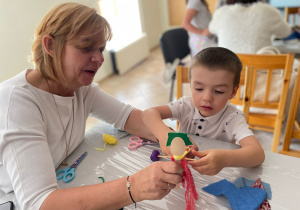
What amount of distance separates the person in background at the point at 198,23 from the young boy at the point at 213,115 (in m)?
1.64

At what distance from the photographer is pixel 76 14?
89 centimetres

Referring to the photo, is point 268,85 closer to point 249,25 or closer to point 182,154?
point 249,25

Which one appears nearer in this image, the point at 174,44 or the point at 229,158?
the point at 229,158

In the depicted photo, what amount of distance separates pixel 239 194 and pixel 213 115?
1.28ft

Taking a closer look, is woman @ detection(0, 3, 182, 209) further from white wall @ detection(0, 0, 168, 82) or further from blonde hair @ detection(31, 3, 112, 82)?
white wall @ detection(0, 0, 168, 82)

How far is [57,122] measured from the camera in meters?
1.00

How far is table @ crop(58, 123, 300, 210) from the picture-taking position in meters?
0.80

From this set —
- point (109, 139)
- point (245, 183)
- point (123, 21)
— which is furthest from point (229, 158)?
point (123, 21)

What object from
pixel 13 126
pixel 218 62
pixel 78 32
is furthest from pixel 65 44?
pixel 218 62

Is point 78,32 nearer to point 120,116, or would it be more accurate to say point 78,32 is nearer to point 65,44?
point 65,44

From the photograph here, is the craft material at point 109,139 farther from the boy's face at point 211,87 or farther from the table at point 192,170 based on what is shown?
the boy's face at point 211,87

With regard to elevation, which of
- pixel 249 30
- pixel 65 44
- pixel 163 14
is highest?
pixel 65 44

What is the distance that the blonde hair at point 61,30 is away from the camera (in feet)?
2.88

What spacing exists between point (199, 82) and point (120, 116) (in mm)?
429
